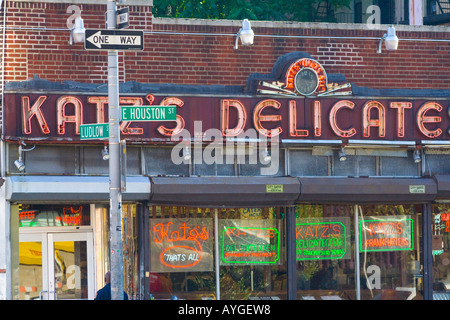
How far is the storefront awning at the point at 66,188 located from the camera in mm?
14422

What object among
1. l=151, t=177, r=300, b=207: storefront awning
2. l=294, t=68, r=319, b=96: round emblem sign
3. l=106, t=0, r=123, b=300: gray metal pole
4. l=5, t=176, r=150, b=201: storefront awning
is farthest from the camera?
l=294, t=68, r=319, b=96: round emblem sign

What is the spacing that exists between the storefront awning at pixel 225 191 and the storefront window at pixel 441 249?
3.10 m

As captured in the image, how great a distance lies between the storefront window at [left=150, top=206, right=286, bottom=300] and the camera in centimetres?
1549

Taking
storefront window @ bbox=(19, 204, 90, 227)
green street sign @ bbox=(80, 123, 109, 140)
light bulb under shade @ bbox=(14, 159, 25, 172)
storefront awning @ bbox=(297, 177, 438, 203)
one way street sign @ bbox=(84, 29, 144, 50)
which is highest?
one way street sign @ bbox=(84, 29, 144, 50)

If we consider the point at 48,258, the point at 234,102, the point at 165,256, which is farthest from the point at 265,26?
the point at 48,258

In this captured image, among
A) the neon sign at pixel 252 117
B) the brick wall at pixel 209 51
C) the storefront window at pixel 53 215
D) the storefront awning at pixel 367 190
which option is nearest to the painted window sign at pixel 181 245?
the storefront window at pixel 53 215

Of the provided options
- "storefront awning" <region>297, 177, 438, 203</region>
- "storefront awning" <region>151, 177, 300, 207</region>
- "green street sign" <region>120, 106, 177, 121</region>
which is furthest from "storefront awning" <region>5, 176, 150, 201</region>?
"storefront awning" <region>297, 177, 438, 203</region>

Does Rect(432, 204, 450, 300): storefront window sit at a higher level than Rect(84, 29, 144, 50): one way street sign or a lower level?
lower

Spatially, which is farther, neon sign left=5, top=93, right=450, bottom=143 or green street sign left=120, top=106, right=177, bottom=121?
neon sign left=5, top=93, right=450, bottom=143

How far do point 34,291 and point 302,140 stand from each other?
583 centimetres

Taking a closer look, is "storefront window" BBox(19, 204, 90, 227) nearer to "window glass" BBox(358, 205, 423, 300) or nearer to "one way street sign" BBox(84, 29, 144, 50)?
"one way street sign" BBox(84, 29, 144, 50)

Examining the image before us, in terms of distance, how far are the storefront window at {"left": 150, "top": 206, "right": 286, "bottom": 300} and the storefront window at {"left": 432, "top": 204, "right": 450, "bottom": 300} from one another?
124 inches

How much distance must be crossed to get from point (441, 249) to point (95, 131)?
26.1ft

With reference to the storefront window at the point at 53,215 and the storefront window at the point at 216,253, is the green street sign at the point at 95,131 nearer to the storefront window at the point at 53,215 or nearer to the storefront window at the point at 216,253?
the storefront window at the point at 216,253
